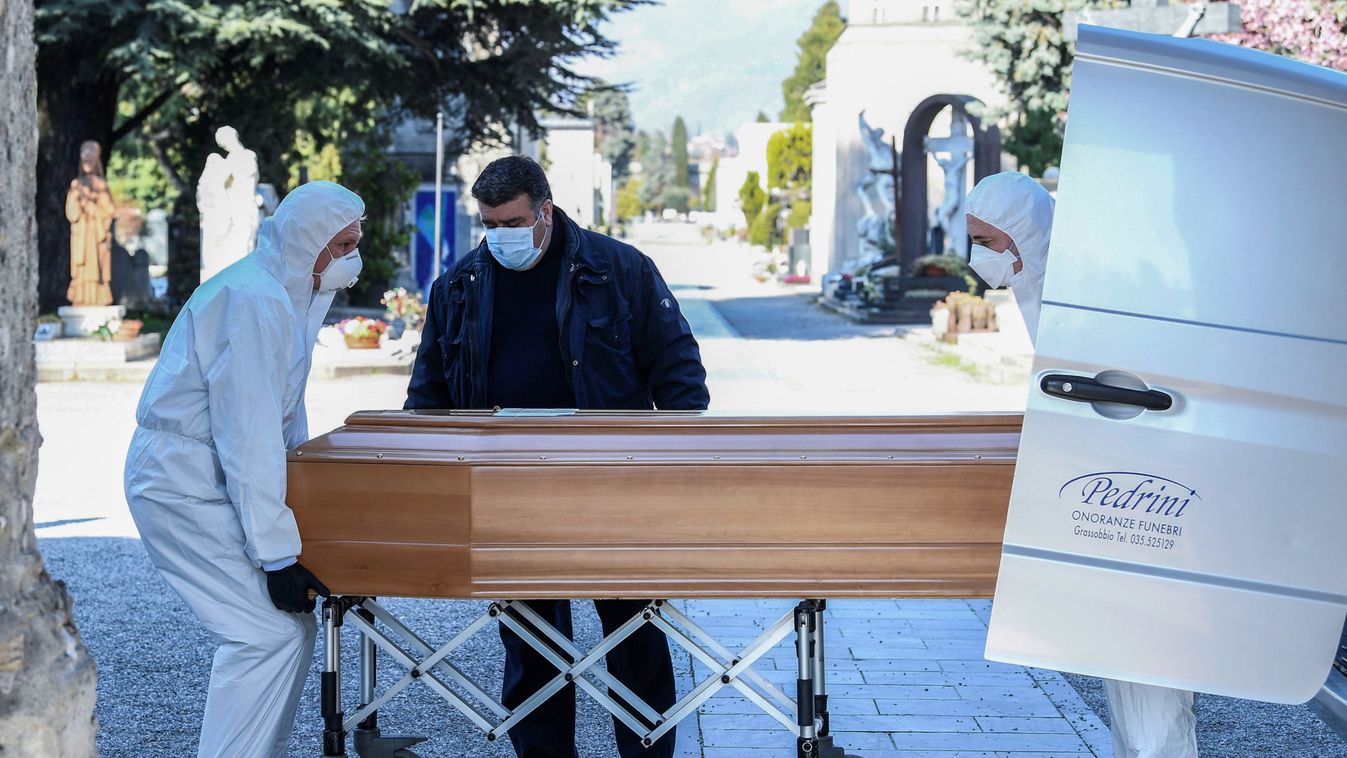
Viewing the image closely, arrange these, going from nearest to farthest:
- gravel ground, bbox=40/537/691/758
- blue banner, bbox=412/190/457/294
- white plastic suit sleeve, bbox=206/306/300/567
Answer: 1. white plastic suit sleeve, bbox=206/306/300/567
2. gravel ground, bbox=40/537/691/758
3. blue banner, bbox=412/190/457/294

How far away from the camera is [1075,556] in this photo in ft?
11.8

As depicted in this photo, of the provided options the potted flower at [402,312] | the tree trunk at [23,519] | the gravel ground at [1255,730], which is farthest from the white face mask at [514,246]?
the potted flower at [402,312]

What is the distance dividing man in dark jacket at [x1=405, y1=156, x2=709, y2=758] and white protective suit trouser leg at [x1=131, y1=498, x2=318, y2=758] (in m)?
0.91

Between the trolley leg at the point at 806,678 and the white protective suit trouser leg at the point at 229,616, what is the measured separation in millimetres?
1358

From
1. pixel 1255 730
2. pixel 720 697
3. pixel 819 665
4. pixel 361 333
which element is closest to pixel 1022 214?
pixel 819 665

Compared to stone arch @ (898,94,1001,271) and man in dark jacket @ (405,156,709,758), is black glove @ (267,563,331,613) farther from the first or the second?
stone arch @ (898,94,1001,271)

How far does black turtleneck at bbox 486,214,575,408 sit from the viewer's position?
15.8ft

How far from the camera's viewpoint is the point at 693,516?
381 centimetres

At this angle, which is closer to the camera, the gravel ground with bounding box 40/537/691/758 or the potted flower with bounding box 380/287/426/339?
the gravel ground with bounding box 40/537/691/758

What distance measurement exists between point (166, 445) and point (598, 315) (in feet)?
4.68

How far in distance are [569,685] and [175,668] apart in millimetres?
2400

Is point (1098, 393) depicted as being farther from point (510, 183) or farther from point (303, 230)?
point (303, 230)

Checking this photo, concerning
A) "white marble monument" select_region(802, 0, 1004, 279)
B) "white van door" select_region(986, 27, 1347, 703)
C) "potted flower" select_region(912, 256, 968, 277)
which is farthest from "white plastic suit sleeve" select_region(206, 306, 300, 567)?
"white marble monument" select_region(802, 0, 1004, 279)

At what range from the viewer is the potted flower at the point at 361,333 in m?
18.8
